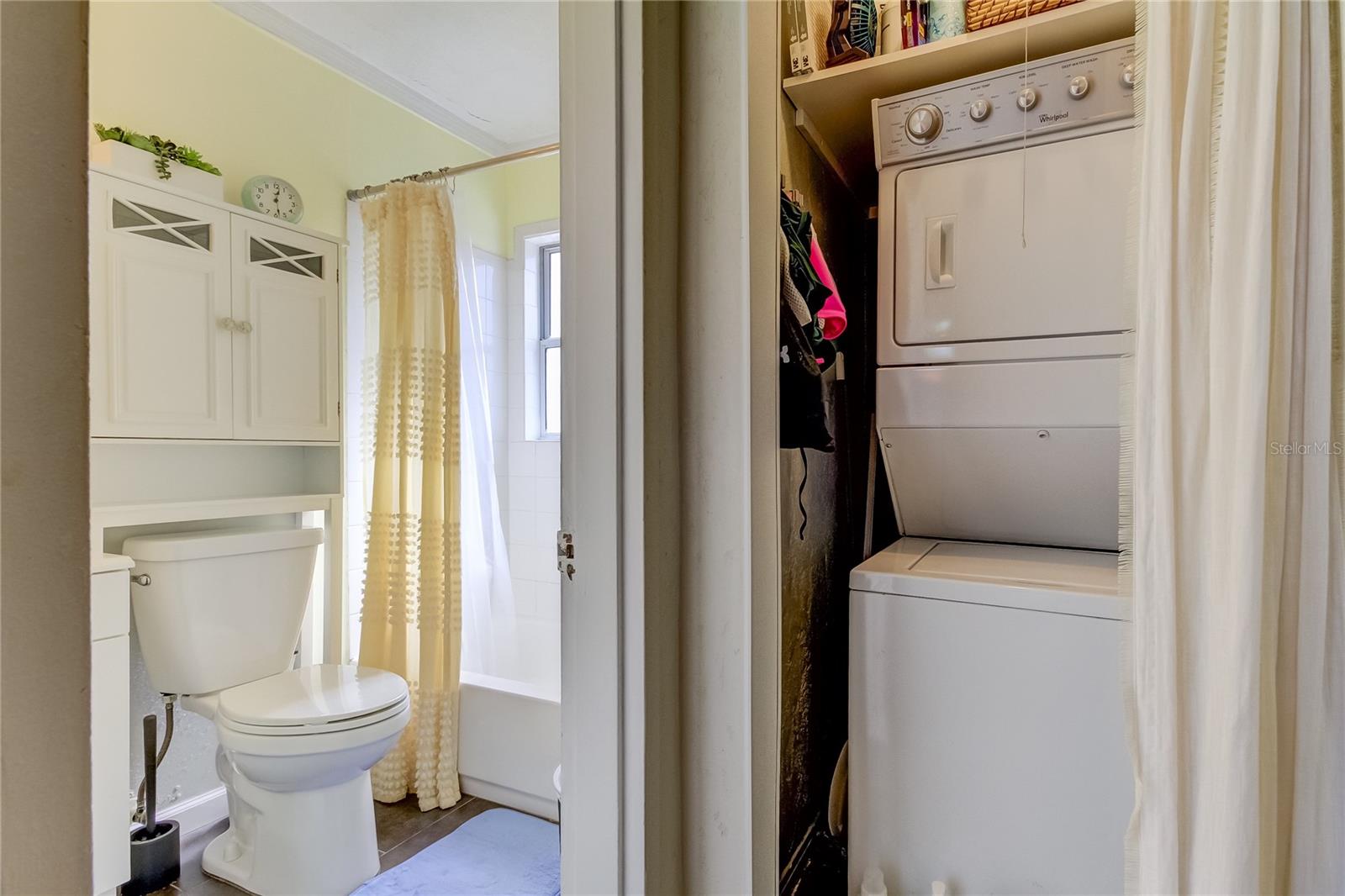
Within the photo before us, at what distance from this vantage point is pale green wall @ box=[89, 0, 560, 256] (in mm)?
1826

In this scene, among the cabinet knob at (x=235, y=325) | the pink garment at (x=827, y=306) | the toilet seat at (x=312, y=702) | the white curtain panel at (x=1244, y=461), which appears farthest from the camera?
the cabinet knob at (x=235, y=325)

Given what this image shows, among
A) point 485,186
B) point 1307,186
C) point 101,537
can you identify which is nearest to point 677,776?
point 1307,186

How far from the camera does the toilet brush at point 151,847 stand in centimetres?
168

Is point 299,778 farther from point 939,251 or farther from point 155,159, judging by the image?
point 939,251

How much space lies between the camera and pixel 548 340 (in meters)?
3.09

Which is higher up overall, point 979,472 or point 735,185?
point 735,185

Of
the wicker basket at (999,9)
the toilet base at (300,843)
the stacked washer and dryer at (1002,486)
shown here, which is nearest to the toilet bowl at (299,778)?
the toilet base at (300,843)

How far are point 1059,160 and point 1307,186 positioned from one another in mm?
415

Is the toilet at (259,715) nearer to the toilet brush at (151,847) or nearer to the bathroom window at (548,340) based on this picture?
the toilet brush at (151,847)

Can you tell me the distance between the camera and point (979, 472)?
1.30 metres

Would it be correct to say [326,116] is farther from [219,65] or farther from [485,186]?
[485,186]

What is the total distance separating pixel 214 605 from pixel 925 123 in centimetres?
203

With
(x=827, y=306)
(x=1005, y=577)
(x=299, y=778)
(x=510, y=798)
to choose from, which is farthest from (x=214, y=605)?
(x=1005, y=577)

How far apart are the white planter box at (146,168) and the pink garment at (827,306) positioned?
1666 mm
